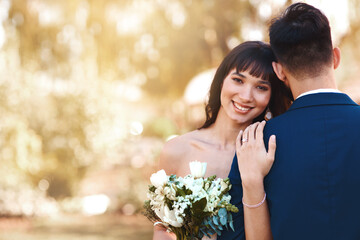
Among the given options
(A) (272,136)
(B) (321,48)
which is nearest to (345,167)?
(A) (272,136)

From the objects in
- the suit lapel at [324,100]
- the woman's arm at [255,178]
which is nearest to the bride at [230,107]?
the woman's arm at [255,178]

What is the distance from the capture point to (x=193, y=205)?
1939 mm

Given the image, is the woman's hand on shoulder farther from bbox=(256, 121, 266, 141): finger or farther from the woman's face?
the woman's face

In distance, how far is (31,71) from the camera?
467 inches

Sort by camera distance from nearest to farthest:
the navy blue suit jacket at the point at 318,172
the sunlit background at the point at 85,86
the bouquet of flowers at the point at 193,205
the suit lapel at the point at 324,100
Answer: the navy blue suit jacket at the point at 318,172
the suit lapel at the point at 324,100
the bouquet of flowers at the point at 193,205
the sunlit background at the point at 85,86

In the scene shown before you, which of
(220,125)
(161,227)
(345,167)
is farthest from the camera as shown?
(220,125)

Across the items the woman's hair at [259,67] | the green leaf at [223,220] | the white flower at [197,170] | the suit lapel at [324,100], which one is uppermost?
the woman's hair at [259,67]

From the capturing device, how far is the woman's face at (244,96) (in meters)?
2.46

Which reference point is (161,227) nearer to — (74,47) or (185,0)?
(185,0)

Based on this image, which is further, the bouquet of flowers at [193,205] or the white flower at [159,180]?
the white flower at [159,180]

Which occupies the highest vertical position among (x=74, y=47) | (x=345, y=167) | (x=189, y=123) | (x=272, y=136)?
(x=74, y=47)

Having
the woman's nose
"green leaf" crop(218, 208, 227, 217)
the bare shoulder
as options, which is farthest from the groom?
the bare shoulder

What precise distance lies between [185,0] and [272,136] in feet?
33.7

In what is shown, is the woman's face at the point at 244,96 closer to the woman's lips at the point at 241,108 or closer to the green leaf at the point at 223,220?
the woman's lips at the point at 241,108
